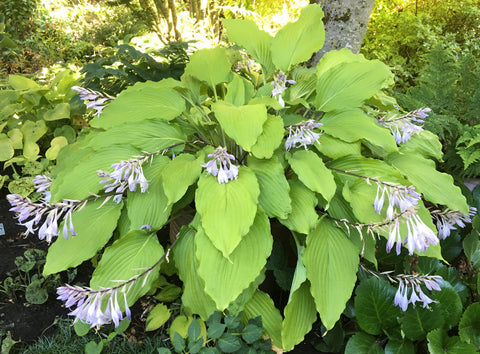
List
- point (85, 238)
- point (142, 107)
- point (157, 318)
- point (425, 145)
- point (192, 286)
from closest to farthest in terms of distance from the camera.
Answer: point (192, 286), point (85, 238), point (157, 318), point (142, 107), point (425, 145)

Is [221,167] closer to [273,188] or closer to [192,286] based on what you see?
[273,188]

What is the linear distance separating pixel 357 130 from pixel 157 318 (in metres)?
1.26

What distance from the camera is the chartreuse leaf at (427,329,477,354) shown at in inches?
55.9

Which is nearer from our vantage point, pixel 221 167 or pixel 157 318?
pixel 221 167

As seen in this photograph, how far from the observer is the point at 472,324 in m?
1.58

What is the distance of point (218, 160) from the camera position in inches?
56.2

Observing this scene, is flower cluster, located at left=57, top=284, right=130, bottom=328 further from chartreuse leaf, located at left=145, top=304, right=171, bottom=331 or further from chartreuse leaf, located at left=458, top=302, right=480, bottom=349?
chartreuse leaf, located at left=458, top=302, right=480, bottom=349

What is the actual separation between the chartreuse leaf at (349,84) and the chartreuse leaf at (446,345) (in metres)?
1.07

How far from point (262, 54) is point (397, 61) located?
2.65 meters

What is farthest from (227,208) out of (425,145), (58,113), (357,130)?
(58,113)

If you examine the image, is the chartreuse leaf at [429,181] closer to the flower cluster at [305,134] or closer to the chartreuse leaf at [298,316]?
the flower cluster at [305,134]

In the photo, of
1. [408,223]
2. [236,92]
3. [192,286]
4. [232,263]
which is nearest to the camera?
[408,223]

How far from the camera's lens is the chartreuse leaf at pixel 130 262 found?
4.81 feet

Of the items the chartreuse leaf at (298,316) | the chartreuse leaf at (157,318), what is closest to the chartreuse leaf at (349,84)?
the chartreuse leaf at (298,316)
